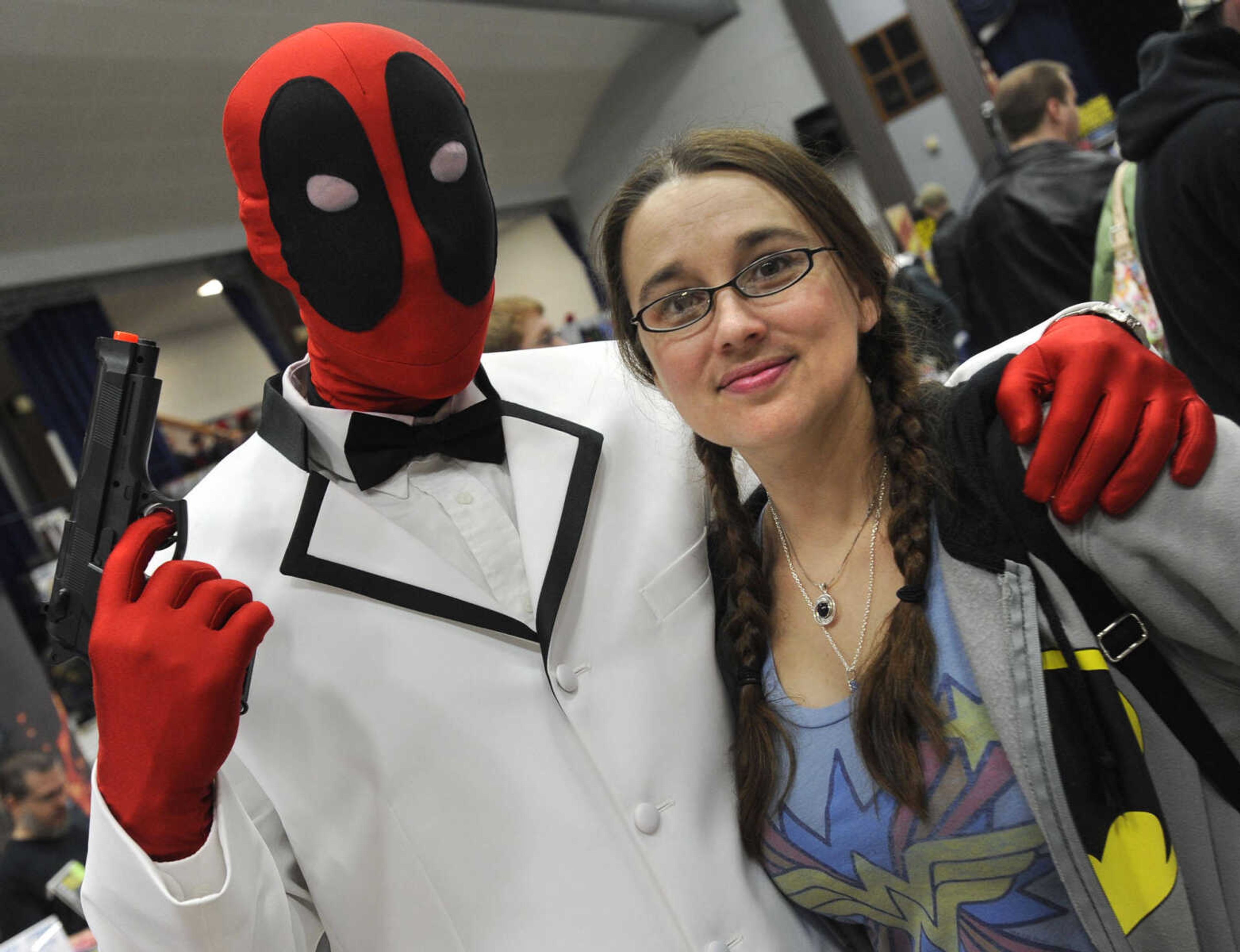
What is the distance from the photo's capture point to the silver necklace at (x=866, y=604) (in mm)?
1238

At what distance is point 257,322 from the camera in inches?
151

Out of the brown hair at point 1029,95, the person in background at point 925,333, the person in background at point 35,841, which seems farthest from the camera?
the brown hair at point 1029,95

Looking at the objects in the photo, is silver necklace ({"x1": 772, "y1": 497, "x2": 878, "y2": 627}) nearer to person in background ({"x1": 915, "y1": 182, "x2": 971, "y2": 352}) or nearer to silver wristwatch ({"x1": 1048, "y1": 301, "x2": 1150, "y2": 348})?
silver wristwatch ({"x1": 1048, "y1": 301, "x2": 1150, "y2": 348})

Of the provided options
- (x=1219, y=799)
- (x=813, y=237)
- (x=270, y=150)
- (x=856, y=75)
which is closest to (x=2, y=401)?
(x=270, y=150)

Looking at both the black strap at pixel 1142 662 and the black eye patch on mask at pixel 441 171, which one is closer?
the black strap at pixel 1142 662

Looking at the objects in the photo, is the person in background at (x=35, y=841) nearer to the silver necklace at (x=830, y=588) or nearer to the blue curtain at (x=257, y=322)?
the blue curtain at (x=257, y=322)

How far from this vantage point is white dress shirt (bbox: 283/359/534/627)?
4.26ft

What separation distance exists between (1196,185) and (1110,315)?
3.61 feet

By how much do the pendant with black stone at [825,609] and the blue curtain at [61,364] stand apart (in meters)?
2.39

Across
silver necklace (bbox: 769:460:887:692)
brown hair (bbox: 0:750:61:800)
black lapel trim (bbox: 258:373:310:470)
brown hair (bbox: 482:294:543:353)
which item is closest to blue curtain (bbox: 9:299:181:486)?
brown hair (bbox: 0:750:61:800)

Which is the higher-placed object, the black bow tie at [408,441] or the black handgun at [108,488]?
the black handgun at [108,488]

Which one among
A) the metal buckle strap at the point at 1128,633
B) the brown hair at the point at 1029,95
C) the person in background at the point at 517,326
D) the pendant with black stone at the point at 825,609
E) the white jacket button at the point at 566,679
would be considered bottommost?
the metal buckle strap at the point at 1128,633

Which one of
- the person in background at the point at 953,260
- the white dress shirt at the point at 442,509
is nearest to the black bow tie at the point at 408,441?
the white dress shirt at the point at 442,509

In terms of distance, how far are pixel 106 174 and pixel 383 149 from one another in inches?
94.0
